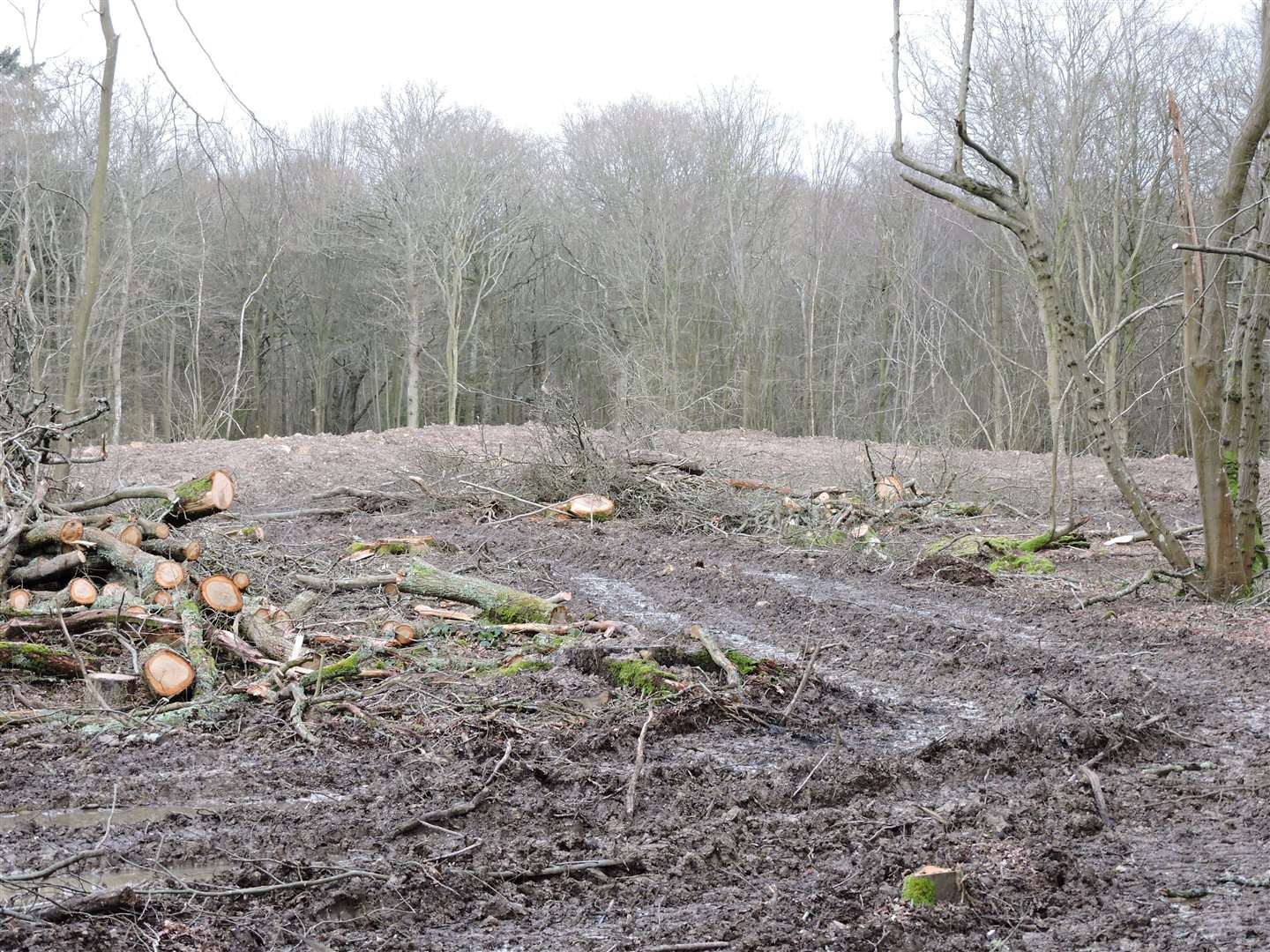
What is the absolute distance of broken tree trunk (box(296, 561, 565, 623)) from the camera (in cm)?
780

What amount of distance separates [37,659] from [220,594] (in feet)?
3.53

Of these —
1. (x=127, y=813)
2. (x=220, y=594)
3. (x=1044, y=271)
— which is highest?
(x=1044, y=271)

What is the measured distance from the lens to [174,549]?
25.4 ft

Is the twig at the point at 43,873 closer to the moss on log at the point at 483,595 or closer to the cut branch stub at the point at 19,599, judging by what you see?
the cut branch stub at the point at 19,599

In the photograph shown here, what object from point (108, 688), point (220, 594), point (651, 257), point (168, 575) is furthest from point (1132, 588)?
point (651, 257)

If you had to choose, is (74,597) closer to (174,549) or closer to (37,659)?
(37,659)

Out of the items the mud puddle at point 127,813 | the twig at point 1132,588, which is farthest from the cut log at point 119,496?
the twig at point 1132,588

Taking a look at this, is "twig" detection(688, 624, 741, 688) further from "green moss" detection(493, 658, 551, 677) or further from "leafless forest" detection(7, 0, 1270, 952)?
"green moss" detection(493, 658, 551, 677)

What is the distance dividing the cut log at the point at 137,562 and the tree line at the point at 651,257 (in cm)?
1253

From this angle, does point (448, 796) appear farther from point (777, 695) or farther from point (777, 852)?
point (777, 695)

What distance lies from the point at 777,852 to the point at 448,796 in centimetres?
136

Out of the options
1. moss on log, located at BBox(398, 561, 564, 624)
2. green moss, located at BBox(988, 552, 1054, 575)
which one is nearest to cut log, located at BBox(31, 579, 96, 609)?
moss on log, located at BBox(398, 561, 564, 624)

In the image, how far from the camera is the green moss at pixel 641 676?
5.79 meters

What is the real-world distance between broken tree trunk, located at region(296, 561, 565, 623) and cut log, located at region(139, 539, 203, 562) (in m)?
0.85
